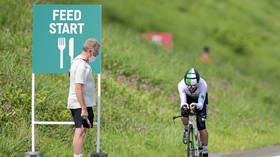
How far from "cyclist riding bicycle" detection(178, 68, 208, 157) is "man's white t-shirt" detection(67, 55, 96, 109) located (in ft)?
5.38

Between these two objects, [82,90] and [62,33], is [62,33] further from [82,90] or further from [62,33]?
[82,90]

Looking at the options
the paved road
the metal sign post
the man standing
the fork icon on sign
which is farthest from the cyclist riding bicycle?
the paved road

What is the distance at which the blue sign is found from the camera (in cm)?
1127

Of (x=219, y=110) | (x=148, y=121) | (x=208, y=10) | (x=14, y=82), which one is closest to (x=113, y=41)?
(x=219, y=110)

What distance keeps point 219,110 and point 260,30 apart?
24757mm

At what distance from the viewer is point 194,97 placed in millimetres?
11750

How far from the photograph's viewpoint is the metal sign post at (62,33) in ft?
36.9

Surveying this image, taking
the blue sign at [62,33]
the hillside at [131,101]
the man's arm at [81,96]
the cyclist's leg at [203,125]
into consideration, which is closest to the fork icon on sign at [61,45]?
the blue sign at [62,33]

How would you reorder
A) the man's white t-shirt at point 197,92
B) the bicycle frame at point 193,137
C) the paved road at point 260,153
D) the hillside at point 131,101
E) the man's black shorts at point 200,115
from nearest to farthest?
1. the bicycle frame at point 193,137
2. the man's white t-shirt at point 197,92
3. the man's black shorts at point 200,115
4. the hillside at point 131,101
5. the paved road at point 260,153

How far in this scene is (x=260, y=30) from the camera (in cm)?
Answer: 4294

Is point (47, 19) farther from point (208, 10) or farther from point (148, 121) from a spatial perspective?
point (208, 10)

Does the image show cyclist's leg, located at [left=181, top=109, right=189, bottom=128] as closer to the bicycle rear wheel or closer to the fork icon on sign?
the bicycle rear wheel

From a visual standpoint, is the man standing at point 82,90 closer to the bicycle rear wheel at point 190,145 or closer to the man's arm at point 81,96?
the man's arm at point 81,96

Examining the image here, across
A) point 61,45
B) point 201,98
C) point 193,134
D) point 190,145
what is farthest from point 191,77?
point 61,45
